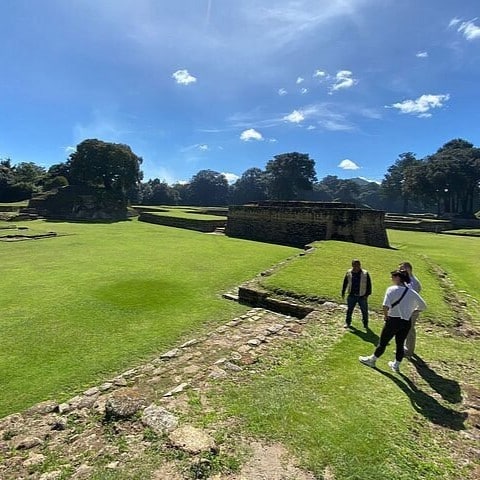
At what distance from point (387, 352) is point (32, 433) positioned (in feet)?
13.6

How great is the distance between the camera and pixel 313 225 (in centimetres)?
1552

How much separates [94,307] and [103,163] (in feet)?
83.0

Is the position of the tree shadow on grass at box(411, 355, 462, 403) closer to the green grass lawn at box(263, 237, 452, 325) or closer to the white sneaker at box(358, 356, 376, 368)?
the white sneaker at box(358, 356, 376, 368)

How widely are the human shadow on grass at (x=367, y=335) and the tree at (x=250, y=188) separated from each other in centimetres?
5738

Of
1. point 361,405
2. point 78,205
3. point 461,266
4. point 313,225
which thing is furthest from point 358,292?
point 78,205

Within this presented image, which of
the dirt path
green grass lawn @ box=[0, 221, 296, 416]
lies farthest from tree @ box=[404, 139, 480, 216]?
the dirt path

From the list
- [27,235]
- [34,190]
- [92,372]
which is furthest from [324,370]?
[34,190]

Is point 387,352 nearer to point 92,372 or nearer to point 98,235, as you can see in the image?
point 92,372

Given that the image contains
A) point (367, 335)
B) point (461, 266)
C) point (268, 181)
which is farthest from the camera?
point (268, 181)

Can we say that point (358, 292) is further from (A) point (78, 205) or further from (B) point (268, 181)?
(B) point (268, 181)

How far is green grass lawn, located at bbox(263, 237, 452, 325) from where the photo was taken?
6.70m

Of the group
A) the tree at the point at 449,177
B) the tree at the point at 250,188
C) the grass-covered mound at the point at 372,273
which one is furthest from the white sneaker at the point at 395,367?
the tree at the point at 250,188

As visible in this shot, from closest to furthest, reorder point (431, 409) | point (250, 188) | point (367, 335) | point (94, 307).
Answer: point (431, 409)
point (367, 335)
point (94, 307)
point (250, 188)

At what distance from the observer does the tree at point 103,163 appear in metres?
28.5
